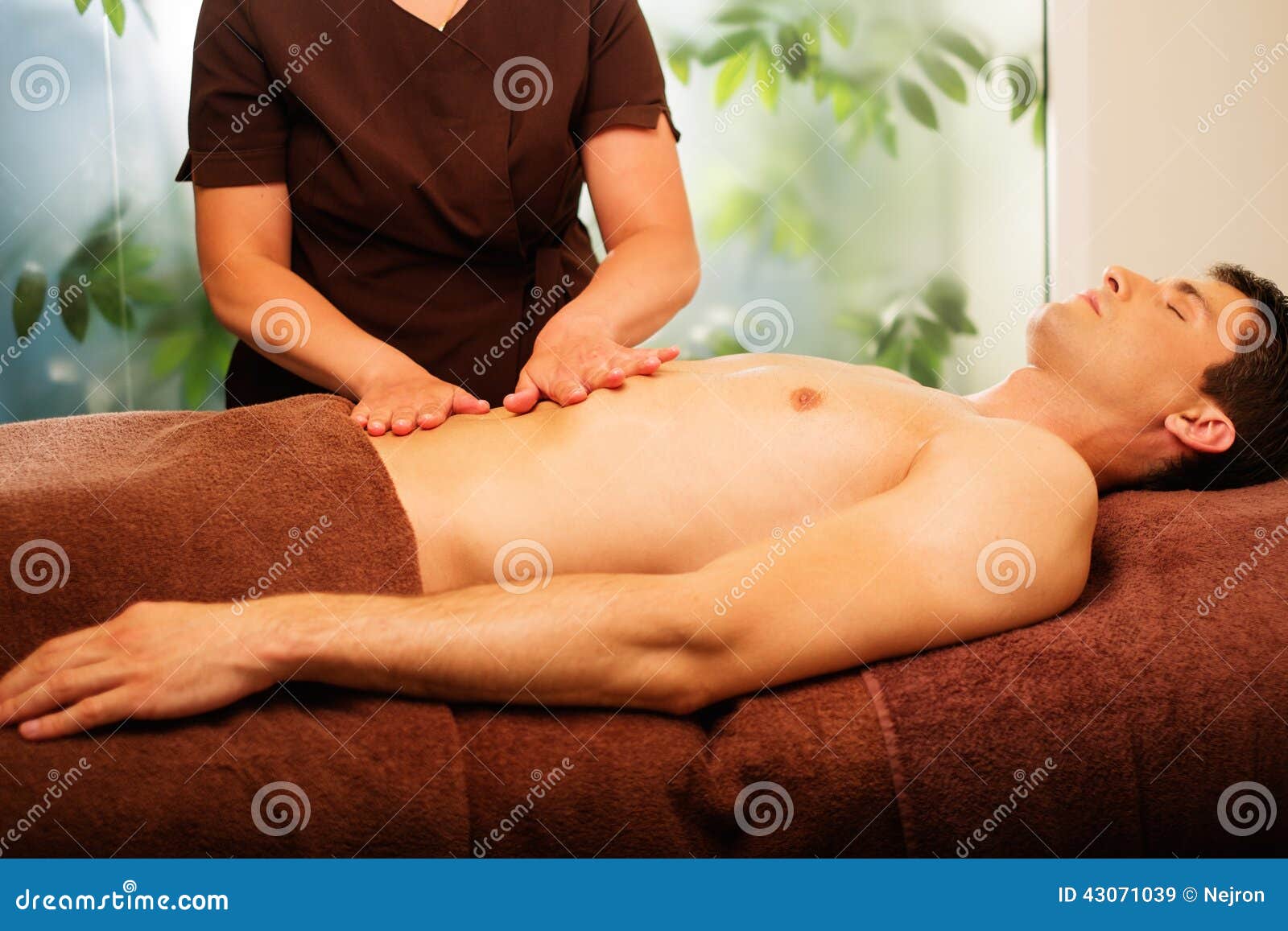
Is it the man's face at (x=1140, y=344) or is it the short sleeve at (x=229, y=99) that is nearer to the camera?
the man's face at (x=1140, y=344)

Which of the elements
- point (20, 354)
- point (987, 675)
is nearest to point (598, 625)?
point (987, 675)

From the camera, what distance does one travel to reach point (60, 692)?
100 cm

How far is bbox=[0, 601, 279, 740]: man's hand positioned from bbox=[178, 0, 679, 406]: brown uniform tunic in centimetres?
70

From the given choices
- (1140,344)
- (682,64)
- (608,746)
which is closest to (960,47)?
(682,64)

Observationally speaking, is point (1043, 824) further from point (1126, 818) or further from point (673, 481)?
point (673, 481)

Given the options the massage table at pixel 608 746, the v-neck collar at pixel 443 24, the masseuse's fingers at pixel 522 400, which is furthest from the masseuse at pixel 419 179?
the massage table at pixel 608 746

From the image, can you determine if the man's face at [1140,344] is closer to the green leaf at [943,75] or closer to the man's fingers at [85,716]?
the man's fingers at [85,716]

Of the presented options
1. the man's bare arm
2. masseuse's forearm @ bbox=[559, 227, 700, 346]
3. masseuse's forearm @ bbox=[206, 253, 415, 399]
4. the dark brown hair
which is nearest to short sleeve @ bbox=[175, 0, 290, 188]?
masseuse's forearm @ bbox=[206, 253, 415, 399]

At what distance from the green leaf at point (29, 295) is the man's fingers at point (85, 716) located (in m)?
2.13

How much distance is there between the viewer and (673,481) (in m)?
1.28

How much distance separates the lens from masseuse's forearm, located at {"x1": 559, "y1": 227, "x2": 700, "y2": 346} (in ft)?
4.94

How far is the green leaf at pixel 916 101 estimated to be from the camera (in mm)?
2859

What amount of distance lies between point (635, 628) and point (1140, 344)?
88 centimetres

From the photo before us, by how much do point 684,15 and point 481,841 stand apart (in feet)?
7.77
